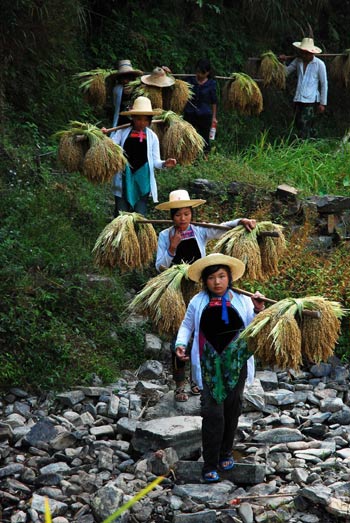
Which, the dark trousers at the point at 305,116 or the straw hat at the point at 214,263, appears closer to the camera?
the straw hat at the point at 214,263

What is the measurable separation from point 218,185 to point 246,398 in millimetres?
3581

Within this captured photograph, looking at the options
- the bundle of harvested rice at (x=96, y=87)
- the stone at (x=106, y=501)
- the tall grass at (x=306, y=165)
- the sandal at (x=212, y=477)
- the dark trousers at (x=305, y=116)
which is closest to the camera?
the stone at (x=106, y=501)

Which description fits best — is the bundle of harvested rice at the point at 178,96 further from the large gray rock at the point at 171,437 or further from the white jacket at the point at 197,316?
the white jacket at the point at 197,316

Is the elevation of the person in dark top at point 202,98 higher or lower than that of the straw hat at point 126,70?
lower

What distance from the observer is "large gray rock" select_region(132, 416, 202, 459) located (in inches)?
248

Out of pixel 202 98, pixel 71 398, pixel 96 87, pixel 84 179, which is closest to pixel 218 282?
pixel 71 398

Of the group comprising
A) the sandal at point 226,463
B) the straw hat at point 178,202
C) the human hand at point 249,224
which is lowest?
the sandal at point 226,463

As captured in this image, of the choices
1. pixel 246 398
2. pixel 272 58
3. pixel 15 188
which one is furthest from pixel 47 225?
pixel 272 58

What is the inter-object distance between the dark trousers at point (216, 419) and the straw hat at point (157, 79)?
502 centimetres

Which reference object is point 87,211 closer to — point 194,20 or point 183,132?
point 183,132

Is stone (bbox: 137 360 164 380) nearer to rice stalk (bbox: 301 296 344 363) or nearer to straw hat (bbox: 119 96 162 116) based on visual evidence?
straw hat (bbox: 119 96 162 116)

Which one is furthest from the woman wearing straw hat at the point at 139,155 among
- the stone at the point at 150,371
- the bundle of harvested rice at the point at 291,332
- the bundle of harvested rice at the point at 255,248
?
the bundle of harvested rice at the point at 291,332

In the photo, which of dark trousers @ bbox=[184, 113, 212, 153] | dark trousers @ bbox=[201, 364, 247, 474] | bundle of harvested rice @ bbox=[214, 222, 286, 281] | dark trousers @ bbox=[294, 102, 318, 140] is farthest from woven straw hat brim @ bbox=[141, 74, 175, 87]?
dark trousers @ bbox=[201, 364, 247, 474]

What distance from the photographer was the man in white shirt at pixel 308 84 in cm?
1244
